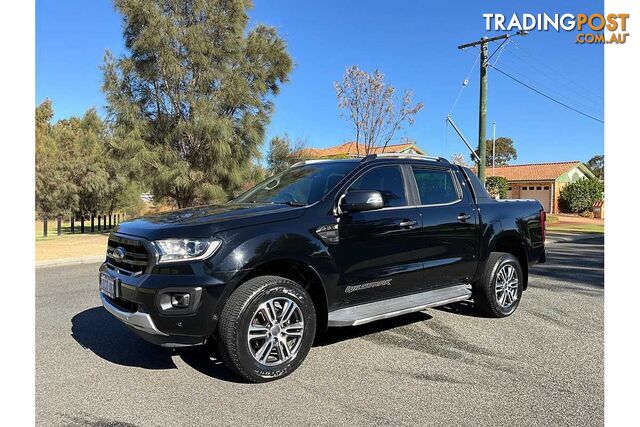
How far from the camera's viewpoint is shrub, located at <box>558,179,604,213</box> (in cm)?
3781

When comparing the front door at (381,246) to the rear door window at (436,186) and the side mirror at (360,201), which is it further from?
the rear door window at (436,186)

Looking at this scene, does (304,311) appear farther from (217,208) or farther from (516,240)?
(516,240)

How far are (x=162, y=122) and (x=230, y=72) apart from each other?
3.02 metres

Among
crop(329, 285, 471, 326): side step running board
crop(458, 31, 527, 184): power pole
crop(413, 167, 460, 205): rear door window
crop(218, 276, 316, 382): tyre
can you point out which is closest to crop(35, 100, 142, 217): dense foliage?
crop(458, 31, 527, 184): power pole

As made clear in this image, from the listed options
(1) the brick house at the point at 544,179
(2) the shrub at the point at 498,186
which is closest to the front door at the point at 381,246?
(2) the shrub at the point at 498,186

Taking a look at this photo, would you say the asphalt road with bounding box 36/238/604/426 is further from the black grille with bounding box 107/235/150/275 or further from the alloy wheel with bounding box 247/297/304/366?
the black grille with bounding box 107/235/150/275

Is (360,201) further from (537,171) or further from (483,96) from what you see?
(537,171)

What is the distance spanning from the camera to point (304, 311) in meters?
4.06

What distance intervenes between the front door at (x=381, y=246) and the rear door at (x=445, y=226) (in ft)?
0.58

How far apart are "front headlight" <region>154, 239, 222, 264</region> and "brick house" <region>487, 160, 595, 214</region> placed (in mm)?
40745

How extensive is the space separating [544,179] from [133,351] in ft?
136

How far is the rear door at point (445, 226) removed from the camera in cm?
509

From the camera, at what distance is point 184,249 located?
3688 millimetres
